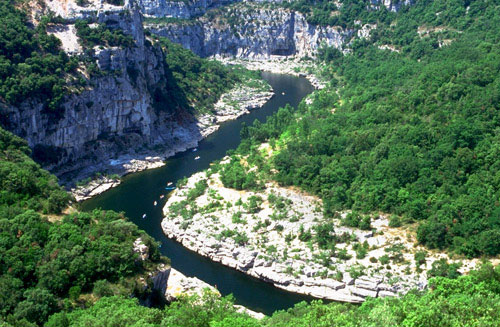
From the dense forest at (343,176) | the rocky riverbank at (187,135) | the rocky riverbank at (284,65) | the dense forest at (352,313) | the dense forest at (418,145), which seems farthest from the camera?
the rocky riverbank at (284,65)

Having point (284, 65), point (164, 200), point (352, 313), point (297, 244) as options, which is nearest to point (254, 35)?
point (284, 65)

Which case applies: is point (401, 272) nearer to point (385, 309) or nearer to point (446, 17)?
point (385, 309)

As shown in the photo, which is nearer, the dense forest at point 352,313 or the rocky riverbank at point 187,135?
the dense forest at point 352,313

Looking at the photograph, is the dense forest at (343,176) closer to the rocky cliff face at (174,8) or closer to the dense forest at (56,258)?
the dense forest at (56,258)

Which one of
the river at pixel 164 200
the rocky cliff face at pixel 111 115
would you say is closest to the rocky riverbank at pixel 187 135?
the rocky cliff face at pixel 111 115

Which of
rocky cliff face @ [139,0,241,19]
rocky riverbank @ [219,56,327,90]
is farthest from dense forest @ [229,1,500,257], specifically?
rocky cliff face @ [139,0,241,19]

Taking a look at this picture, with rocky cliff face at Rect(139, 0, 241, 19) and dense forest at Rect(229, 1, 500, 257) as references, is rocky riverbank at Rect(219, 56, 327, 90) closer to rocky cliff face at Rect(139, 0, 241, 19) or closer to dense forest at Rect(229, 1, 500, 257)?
rocky cliff face at Rect(139, 0, 241, 19)

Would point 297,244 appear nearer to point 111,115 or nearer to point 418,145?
point 418,145
